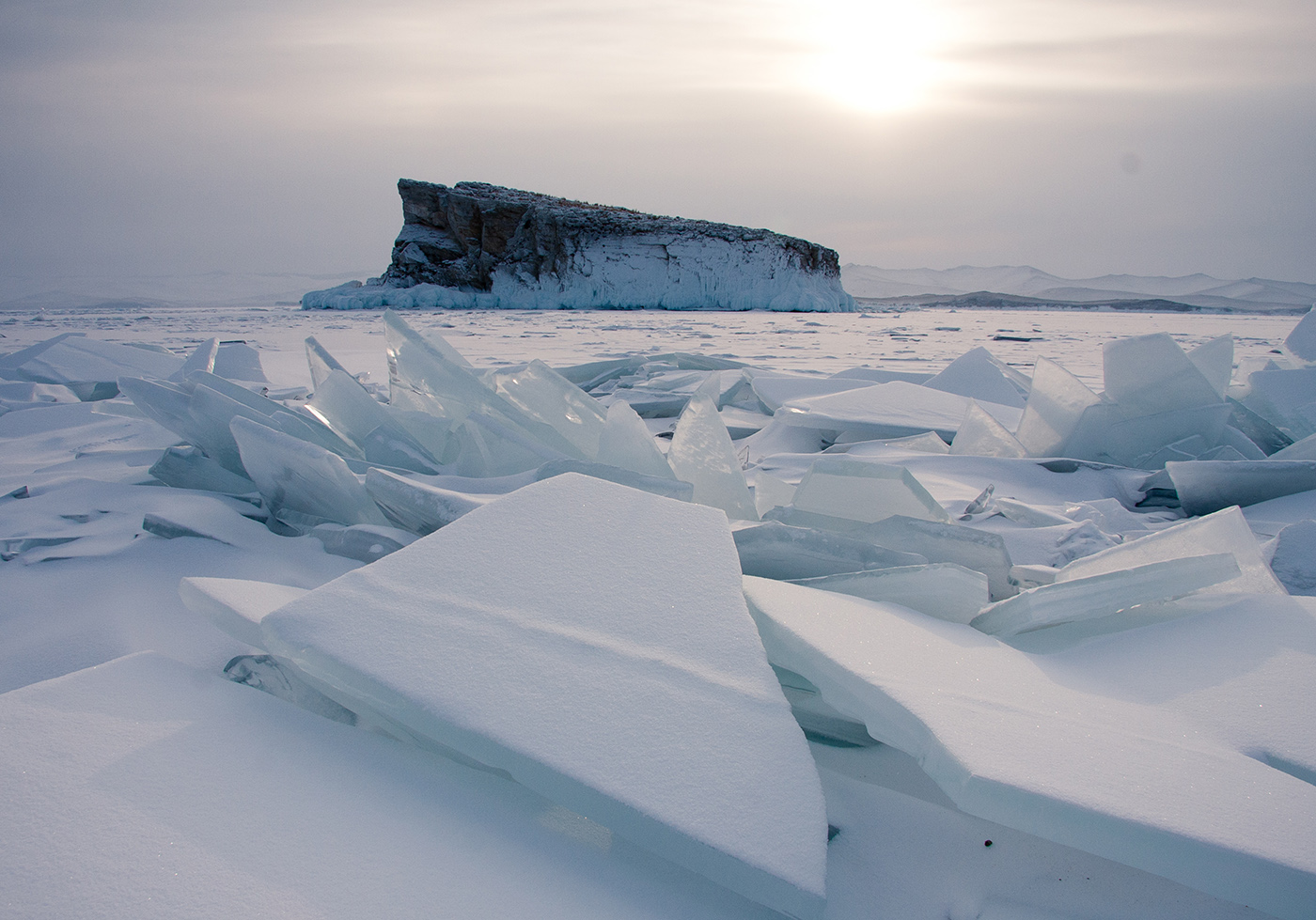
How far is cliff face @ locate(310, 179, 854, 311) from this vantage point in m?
15.0

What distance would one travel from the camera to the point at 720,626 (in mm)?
612

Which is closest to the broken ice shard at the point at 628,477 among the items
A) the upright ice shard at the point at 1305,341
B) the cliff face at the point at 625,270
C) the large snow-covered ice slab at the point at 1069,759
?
the large snow-covered ice slab at the point at 1069,759

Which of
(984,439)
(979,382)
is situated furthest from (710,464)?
(979,382)

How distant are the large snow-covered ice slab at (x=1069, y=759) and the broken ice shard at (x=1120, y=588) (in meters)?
Answer: 0.07

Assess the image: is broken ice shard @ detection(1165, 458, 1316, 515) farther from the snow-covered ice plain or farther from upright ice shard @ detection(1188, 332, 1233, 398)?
upright ice shard @ detection(1188, 332, 1233, 398)

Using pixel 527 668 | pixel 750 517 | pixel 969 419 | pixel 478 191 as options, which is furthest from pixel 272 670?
pixel 478 191

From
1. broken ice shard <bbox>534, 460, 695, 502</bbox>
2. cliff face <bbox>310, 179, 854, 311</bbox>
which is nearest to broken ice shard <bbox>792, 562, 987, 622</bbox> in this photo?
broken ice shard <bbox>534, 460, 695, 502</bbox>

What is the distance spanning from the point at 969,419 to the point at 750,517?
885 mm

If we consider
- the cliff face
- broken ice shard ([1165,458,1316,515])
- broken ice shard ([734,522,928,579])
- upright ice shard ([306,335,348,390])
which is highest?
the cliff face

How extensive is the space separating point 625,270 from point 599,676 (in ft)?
49.7

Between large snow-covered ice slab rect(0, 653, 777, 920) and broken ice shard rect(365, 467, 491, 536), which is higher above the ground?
broken ice shard rect(365, 467, 491, 536)

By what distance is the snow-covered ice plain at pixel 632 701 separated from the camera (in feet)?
1.41

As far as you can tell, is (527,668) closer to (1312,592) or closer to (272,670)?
(272,670)

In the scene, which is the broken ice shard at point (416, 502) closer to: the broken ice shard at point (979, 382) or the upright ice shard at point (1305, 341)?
the broken ice shard at point (979, 382)
